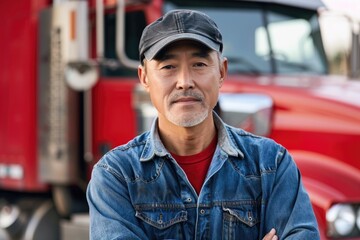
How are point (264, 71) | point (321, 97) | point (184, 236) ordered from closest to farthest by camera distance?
point (184, 236)
point (321, 97)
point (264, 71)

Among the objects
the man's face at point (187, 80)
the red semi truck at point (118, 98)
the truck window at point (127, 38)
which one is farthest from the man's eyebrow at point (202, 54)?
the truck window at point (127, 38)

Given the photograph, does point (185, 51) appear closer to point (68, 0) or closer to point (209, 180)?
point (209, 180)

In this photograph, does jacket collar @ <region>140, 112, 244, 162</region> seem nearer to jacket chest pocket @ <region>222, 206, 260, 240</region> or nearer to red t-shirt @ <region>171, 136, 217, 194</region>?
red t-shirt @ <region>171, 136, 217, 194</region>

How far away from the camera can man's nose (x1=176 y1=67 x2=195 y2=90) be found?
89.1 inches

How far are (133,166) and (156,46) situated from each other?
35 cm

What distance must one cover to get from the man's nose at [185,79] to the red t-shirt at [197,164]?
21cm

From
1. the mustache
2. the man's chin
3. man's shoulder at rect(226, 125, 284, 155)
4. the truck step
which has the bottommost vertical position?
the truck step

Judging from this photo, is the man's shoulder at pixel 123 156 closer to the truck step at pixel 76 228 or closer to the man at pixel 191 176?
the man at pixel 191 176

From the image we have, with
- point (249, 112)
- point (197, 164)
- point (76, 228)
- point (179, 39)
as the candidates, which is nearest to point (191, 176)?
point (197, 164)

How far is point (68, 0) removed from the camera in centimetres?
571

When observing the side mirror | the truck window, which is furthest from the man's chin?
the truck window

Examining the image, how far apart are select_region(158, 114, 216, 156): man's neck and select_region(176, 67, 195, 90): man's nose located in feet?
0.42

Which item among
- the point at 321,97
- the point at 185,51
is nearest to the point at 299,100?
the point at 321,97

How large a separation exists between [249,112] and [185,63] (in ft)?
8.11
